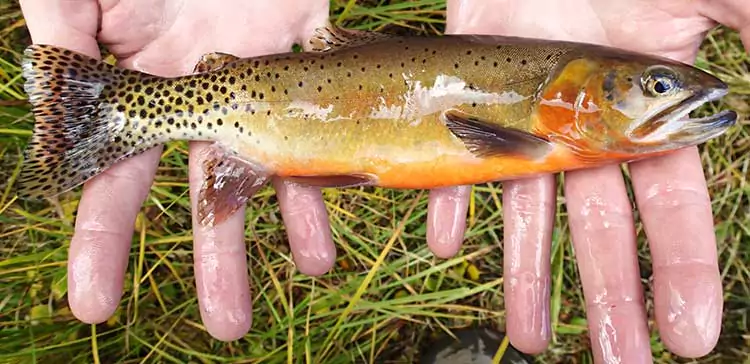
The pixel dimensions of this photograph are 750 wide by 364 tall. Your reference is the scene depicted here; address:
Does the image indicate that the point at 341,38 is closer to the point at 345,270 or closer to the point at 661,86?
the point at 661,86

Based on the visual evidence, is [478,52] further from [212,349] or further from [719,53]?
[212,349]

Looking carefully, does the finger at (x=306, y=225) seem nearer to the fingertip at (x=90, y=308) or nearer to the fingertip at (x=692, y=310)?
the fingertip at (x=90, y=308)

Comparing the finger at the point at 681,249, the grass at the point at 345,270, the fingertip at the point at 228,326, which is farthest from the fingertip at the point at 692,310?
the fingertip at the point at 228,326

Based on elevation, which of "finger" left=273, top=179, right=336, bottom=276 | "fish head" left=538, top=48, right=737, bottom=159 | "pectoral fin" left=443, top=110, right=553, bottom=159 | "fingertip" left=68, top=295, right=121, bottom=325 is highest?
"fish head" left=538, top=48, right=737, bottom=159

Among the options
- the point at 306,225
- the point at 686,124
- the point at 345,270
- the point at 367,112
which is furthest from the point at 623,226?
the point at 345,270

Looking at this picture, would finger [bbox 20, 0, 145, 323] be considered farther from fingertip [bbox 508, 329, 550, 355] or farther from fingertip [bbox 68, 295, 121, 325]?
fingertip [bbox 508, 329, 550, 355]

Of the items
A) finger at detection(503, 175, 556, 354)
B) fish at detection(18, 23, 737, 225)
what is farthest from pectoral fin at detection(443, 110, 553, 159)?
finger at detection(503, 175, 556, 354)

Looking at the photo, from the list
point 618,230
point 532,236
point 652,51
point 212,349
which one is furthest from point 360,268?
point 652,51
